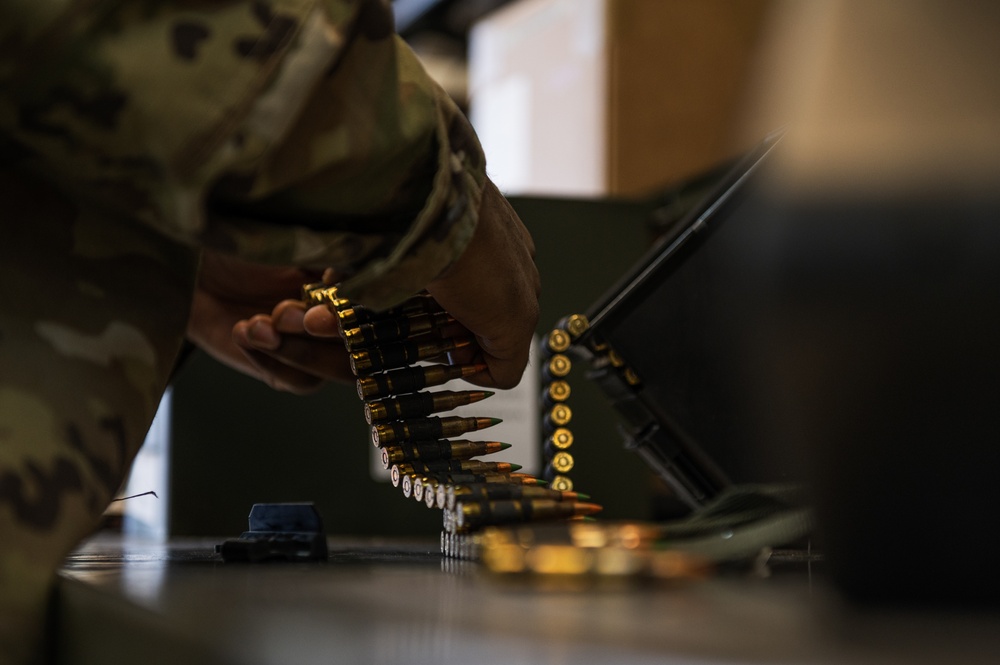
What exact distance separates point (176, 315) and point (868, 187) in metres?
0.57

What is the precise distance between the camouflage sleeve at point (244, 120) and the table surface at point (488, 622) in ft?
0.74

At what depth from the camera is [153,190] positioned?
0.62 metres

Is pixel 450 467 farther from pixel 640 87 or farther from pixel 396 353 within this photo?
pixel 640 87

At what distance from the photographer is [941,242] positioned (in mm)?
364

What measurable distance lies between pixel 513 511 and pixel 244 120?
1.08 feet

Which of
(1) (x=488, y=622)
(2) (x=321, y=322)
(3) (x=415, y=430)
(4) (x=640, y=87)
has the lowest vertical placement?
(1) (x=488, y=622)

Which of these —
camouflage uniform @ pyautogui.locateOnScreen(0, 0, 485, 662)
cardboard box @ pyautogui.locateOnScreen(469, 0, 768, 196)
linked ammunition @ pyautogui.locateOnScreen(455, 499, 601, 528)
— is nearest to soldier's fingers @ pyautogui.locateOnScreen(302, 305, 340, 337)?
camouflage uniform @ pyautogui.locateOnScreen(0, 0, 485, 662)

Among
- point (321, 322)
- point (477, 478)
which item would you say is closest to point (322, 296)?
point (321, 322)

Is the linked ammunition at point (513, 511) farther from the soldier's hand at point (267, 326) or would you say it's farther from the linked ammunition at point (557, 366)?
the linked ammunition at point (557, 366)

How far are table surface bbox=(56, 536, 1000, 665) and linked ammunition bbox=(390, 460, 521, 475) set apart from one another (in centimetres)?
32

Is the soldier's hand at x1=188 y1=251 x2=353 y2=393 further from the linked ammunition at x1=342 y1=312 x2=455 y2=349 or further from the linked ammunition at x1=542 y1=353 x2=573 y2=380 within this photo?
the linked ammunition at x1=542 y1=353 x2=573 y2=380

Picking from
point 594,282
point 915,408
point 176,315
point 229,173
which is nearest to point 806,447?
point 915,408

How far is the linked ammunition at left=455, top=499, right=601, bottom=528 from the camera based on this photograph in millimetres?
734

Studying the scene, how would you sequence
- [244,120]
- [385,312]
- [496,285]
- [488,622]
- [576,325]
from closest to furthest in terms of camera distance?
1. [488,622]
2. [244,120]
3. [496,285]
4. [385,312]
5. [576,325]
